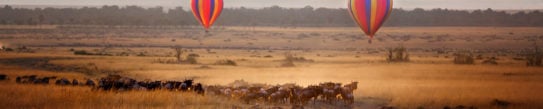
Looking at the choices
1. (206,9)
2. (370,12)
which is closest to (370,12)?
(370,12)

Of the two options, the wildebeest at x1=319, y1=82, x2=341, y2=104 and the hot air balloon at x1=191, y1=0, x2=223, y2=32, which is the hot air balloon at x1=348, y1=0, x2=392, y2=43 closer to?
the hot air balloon at x1=191, y1=0, x2=223, y2=32

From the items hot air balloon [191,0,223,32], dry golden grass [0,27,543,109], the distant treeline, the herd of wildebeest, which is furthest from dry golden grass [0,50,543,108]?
the distant treeline

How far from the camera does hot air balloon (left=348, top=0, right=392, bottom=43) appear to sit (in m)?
38.5

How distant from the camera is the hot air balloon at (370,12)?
1517 inches

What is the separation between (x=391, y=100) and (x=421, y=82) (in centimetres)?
752

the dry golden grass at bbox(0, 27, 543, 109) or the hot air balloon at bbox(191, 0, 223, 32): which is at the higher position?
the hot air balloon at bbox(191, 0, 223, 32)

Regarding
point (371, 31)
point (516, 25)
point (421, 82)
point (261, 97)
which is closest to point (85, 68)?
point (371, 31)

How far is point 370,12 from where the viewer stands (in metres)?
38.6

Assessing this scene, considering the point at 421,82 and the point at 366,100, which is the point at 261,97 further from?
the point at 421,82

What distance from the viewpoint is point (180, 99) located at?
68.1 ft

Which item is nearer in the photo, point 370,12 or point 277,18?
point 370,12

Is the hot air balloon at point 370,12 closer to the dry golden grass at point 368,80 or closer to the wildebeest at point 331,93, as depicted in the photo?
the dry golden grass at point 368,80

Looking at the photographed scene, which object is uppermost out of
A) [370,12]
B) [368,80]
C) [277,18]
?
[370,12]

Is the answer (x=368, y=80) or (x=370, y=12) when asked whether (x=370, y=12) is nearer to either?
(x=370, y=12)
